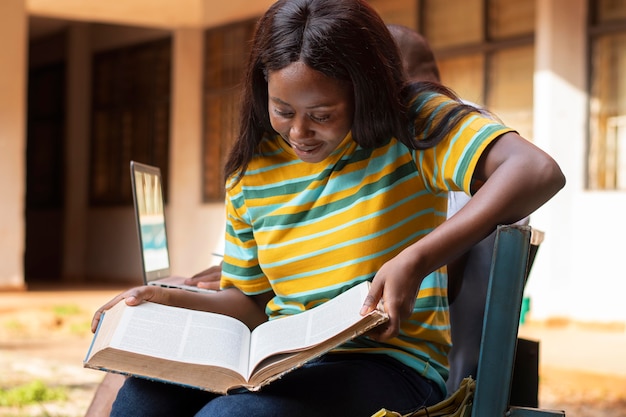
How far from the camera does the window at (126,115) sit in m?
12.2

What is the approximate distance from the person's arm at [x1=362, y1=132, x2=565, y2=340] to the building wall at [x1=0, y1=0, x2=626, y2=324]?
6046 mm

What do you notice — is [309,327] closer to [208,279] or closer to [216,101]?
[208,279]

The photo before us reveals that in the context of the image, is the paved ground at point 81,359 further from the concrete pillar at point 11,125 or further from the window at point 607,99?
the concrete pillar at point 11,125

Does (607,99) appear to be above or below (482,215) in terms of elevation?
above

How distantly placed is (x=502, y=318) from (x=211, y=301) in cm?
65

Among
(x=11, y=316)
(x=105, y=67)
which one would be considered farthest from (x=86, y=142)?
(x=11, y=316)

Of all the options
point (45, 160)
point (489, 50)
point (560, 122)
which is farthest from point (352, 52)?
point (45, 160)

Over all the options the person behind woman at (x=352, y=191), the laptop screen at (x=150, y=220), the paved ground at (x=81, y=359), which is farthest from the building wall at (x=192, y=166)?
the person behind woman at (x=352, y=191)

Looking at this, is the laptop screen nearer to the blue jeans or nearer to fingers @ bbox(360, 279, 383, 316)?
the blue jeans

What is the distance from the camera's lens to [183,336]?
162cm

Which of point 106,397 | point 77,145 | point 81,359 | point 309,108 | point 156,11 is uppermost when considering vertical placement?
point 156,11

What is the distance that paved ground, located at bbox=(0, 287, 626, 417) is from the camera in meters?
4.57

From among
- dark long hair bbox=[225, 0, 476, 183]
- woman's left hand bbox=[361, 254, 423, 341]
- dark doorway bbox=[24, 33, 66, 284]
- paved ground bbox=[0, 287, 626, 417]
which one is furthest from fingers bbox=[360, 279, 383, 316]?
dark doorway bbox=[24, 33, 66, 284]

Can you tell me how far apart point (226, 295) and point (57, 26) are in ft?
40.8
